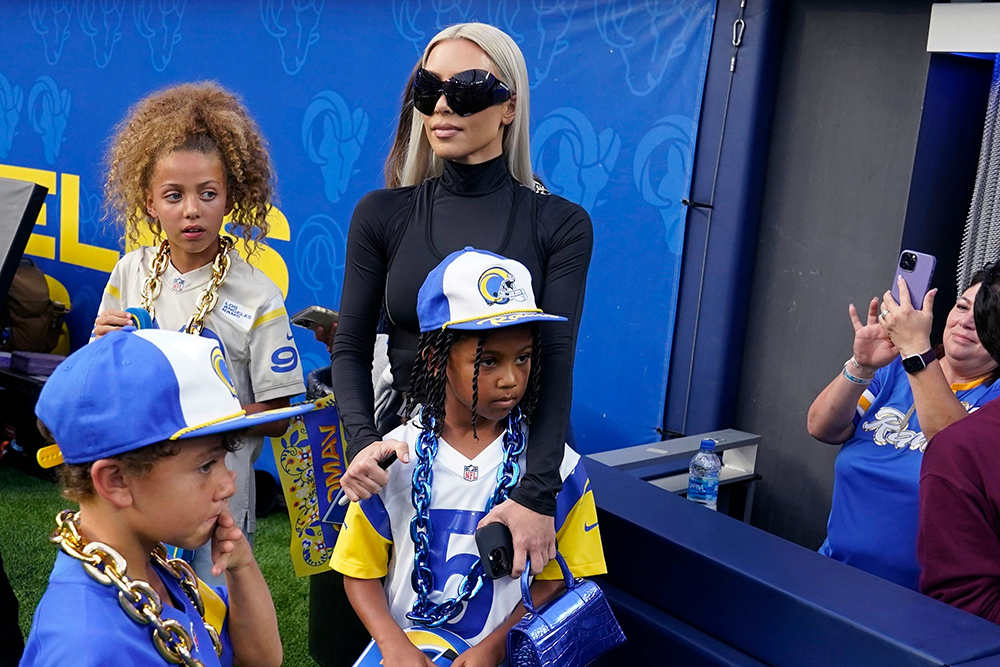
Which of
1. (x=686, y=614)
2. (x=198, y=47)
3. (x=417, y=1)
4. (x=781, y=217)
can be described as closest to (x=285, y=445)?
(x=686, y=614)

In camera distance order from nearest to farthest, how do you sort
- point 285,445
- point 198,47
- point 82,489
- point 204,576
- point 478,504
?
point 82,489
point 478,504
point 204,576
point 285,445
point 198,47

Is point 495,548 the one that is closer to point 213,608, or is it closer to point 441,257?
point 213,608

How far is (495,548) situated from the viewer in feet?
5.88

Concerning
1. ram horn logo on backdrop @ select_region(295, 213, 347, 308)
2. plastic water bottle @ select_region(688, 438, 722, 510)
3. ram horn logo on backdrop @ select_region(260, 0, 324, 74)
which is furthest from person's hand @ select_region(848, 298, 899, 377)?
ram horn logo on backdrop @ select_region(260, 0, 324, 74)

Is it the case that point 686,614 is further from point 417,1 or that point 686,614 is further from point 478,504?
point 417,1

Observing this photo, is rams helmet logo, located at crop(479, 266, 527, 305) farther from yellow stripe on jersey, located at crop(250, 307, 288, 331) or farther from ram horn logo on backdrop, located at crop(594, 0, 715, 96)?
ram horn logo on backdrop, located at crop(594, 0, 715, 96)

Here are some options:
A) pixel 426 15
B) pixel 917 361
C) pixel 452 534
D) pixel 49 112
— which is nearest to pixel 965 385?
pixel 917 361

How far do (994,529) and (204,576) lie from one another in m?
1.72

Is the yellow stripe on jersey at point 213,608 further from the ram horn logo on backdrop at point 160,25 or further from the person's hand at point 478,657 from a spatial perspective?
the ram horn logo on backdrop at point 160,25

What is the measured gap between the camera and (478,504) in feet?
6.33

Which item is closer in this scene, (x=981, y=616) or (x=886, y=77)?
(x=981, y=616)

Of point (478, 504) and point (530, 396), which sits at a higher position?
point (530, 396)

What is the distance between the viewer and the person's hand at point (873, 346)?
Answer: 267 cm

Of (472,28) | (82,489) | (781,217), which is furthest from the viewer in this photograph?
(781,217)
